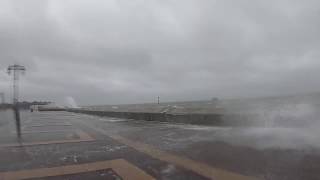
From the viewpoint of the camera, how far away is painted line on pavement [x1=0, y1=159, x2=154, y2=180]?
907 centimetres

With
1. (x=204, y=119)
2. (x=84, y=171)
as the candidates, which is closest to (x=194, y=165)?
(x=84, y=171)

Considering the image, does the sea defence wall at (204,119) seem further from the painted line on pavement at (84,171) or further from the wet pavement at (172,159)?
the painted line on pavement at (84,171)

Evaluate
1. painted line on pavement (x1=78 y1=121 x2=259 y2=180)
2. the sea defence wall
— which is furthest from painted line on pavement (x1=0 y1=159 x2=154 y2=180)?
the sea defence wall

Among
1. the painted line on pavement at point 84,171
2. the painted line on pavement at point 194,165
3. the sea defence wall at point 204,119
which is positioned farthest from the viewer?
Answer: the sea defence wall at point 204,119

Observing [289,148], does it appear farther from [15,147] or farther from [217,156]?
[15,147]

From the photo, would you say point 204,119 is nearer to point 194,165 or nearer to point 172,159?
point 172,159

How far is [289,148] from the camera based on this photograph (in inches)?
490

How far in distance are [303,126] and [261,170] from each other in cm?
1123

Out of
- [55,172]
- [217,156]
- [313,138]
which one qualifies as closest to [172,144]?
[217,156]

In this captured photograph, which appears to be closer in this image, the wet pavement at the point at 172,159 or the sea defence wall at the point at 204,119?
the wet pavement at the point at 172,159

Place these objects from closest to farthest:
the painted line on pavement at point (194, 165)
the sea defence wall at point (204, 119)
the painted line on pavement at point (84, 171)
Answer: the painted line on pavement at point (194, 165) < the painted line on pavement at point (84, 171) < the sea defence wall at point (204, 119)

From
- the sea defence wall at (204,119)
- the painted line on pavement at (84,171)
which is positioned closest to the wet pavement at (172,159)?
the painted line on pavement at (84,171)

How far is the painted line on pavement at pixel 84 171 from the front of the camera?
9070 millimetres

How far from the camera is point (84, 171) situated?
31.8ft
